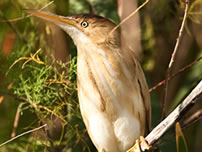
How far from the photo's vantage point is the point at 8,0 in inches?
65.9

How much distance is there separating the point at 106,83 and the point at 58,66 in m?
0.34

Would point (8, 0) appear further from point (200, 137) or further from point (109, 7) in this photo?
point (200, 137)

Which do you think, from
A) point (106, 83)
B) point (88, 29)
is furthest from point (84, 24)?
point (106, 83)

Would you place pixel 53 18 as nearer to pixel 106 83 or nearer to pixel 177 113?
pixel 106 83

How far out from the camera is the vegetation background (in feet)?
4.33

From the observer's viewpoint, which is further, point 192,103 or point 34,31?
point 34,31

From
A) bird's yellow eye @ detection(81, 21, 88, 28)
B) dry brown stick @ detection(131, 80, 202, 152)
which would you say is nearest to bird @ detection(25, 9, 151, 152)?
bird's yellow eye @ detection(81, 21, 88, 28)

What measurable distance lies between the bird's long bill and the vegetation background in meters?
0.10

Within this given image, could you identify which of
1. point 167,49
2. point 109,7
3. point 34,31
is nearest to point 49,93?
point 34,31

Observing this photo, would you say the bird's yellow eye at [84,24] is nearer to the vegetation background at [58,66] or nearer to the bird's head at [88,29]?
the bird's head at [88,29]

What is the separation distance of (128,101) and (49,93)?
0.82 feet

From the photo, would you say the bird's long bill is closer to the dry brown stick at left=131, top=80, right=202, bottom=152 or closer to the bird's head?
the bird's head

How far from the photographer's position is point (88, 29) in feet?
4.20

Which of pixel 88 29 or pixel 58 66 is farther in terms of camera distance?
pixel 58 66
